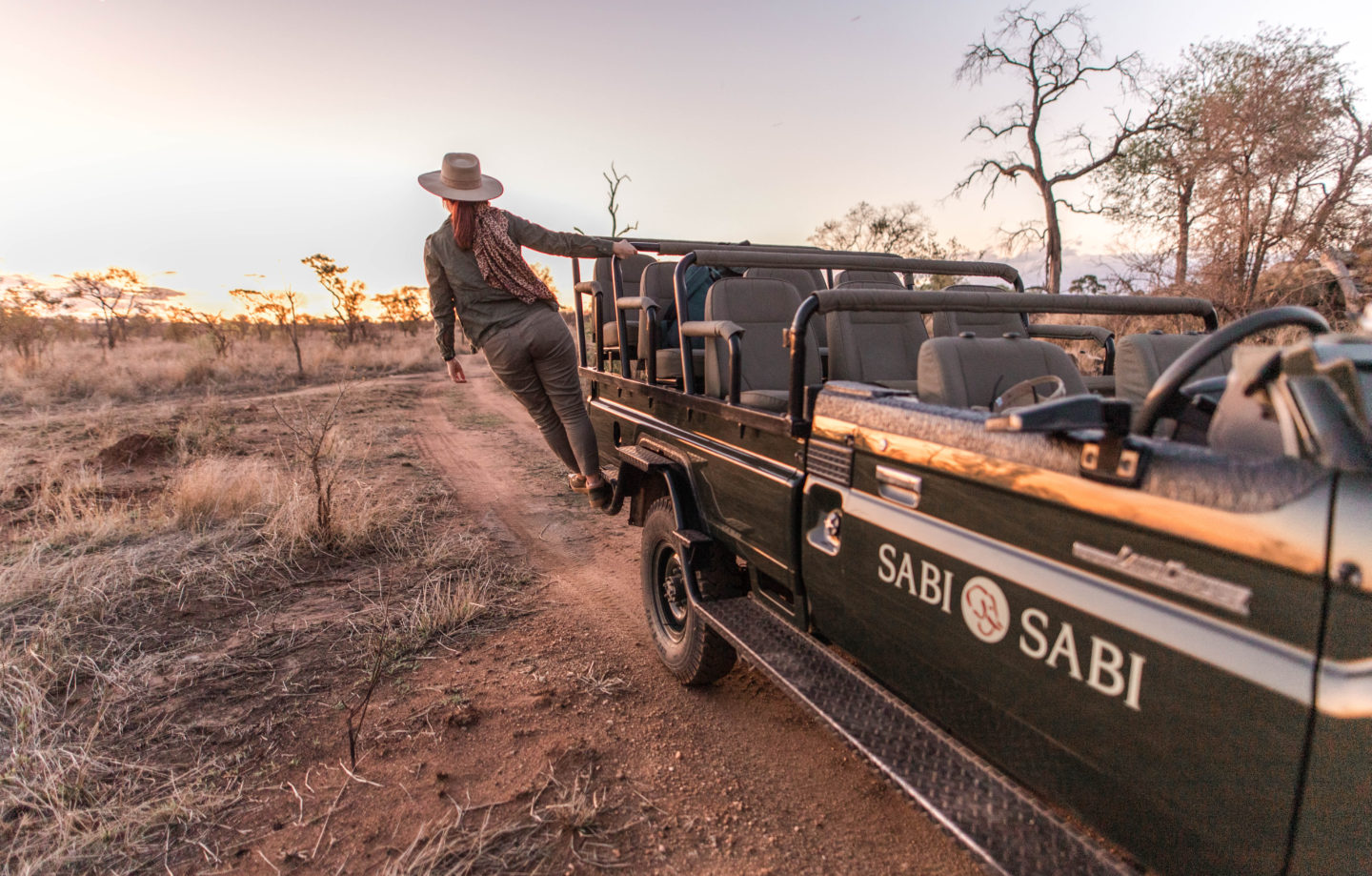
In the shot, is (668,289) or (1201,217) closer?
(668,289)

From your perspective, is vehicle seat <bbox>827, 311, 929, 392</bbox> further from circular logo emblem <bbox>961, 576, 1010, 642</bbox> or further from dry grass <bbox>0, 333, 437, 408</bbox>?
dry grass <bbox>0, 333, 437, 408</bbox>

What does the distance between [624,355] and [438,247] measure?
1.31 metres

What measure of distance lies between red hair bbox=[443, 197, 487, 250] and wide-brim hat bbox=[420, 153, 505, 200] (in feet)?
0.18

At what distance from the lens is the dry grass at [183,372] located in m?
15.0

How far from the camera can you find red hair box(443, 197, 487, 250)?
13.3ft

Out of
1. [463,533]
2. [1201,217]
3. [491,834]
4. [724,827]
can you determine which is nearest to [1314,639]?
[724,827]

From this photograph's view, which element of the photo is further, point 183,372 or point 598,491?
point 183,372

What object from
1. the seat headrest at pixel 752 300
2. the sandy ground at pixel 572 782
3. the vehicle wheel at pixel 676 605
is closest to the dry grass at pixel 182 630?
the sandy ground at pixel 572 782

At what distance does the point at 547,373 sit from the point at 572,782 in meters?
2.61

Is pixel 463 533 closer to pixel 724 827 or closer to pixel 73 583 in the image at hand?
pixel 73 583

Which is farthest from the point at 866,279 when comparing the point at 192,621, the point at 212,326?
the point at 212,326

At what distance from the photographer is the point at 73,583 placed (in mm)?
4098

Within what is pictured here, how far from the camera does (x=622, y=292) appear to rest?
4.68 metres

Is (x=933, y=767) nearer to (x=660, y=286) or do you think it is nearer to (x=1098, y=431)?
(x=1098, y=431)
